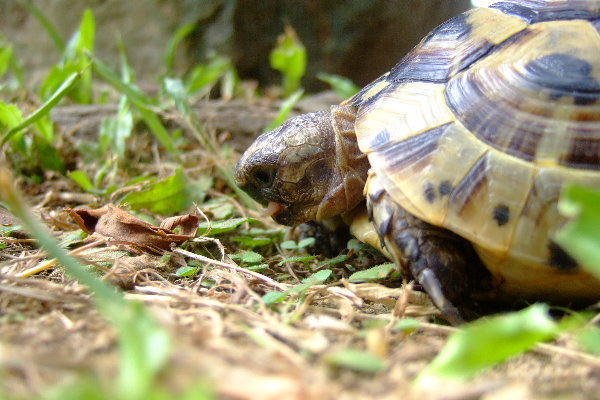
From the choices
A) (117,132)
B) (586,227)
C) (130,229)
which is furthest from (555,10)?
(117,132)

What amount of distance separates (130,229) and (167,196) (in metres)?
0.57

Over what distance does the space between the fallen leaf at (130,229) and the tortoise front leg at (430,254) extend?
2.74 feet

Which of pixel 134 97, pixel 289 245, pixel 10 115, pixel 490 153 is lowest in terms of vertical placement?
pixel 289 245

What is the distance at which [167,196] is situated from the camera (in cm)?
265

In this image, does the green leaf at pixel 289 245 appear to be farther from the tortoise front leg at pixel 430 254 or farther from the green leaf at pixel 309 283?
the tortoise front leg at pixel 430 254

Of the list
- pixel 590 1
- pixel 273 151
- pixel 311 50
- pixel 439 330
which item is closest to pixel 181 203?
pixel 273 151

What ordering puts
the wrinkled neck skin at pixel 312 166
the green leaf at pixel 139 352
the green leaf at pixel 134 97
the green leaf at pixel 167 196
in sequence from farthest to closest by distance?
the green leaf at pixel 134 97 → the green leaf at pixel 167 196 → the wrinkled neck skin at pixel 312 166 → the green leaf at pixel 139 352

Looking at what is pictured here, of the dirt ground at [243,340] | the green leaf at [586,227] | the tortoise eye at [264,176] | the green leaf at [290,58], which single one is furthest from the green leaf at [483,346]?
the green leaf at [290,58]

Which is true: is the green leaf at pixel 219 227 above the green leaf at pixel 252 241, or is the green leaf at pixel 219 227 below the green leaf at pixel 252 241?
above

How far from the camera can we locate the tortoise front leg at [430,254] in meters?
1.73

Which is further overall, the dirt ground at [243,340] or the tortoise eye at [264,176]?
the tortoise eye at [264,176]

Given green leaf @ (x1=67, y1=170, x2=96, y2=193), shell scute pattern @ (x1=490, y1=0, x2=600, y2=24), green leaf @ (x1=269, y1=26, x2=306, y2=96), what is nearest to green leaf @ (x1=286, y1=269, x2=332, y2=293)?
shell scute pattern @ (x1=490, y1=0, x2=600, y2=24)

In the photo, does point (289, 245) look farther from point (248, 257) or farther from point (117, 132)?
point (117, 132)

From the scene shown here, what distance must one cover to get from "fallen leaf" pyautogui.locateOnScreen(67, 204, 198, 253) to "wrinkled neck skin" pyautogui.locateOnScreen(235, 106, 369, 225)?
1.21 ft
